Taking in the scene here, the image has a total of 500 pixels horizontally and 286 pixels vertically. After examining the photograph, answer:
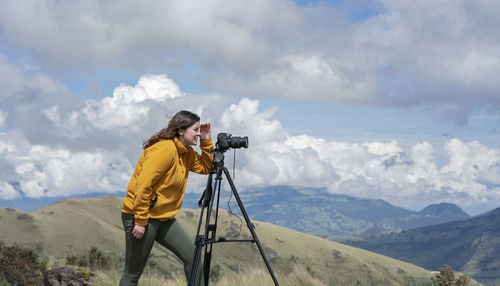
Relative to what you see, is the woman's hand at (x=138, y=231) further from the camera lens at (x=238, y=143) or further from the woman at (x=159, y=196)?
the camera lens at (x=238, y=143)

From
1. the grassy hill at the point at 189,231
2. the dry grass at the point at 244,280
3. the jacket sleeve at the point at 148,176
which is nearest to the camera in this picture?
the jacket sleeve at the point at 148,176

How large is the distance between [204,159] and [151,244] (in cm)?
121

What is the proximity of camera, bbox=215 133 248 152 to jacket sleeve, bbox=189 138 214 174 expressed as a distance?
8.0 inches

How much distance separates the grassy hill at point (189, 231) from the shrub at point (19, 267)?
295 ft

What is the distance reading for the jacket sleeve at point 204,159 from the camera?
18.1 feet

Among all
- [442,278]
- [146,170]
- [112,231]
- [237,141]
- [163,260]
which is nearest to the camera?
[146,170]

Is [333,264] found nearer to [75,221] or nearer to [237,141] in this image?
[75,221]

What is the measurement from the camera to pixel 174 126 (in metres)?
4.93

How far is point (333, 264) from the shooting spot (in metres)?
152

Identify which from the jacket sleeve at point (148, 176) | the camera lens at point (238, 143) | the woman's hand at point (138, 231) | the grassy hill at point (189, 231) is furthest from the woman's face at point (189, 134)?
the grassy hill at point (189, 231)

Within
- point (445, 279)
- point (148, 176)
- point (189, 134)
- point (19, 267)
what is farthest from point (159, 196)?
point (445, 279)

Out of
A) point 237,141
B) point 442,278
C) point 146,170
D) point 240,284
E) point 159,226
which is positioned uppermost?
point 237,141

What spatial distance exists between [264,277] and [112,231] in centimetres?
13062

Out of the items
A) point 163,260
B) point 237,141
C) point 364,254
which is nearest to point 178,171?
point 237,141
